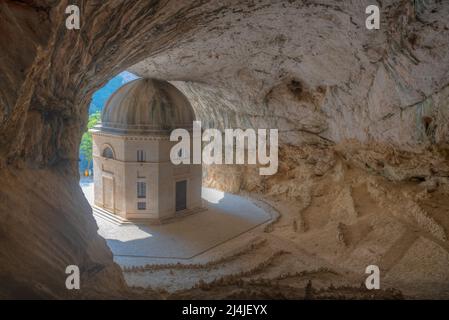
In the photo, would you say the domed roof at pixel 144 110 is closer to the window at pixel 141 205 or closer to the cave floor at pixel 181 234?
the window at pixel 141 205

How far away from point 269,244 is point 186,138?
275 inches

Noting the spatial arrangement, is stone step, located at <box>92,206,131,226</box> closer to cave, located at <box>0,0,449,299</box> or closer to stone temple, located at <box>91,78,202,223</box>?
stone temple, located at <box>91,78,202,223</box>

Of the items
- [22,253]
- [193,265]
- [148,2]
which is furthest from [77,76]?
[193,265]

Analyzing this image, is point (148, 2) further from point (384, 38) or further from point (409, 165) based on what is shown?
point (409, 165)

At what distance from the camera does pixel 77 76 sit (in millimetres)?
8117

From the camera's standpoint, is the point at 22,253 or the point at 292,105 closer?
the point at 22,253

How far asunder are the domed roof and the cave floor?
4.83 m

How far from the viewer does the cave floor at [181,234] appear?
14133 millimetres

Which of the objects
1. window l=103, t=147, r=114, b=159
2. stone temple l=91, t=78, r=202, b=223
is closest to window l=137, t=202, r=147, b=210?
stone temple l=91, t=78, r=202, b=223

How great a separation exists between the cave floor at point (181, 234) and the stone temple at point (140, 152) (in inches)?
41.0

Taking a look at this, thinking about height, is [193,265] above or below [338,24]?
below

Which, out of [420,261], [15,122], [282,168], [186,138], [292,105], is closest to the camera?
[15,122]

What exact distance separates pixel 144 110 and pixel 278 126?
8679 millimetres

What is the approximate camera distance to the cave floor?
14.1 metres
